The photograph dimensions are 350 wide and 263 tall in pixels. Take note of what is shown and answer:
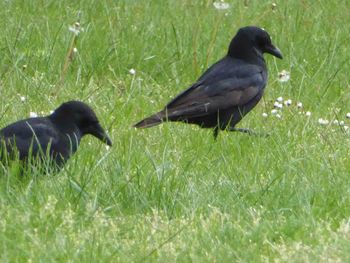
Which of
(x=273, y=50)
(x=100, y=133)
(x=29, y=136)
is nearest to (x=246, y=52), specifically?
(x=273, y=50)

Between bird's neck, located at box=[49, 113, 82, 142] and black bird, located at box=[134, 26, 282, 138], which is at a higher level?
bird's neck, located at box=[49, 113, 82, 142]

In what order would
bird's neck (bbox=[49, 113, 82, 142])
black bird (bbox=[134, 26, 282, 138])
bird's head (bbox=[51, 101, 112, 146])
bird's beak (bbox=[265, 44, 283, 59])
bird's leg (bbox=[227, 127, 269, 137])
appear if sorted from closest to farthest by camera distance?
bird's neck (bbox=[49, 113, 82, 142]) → bird's head (bbox=[51, 101, 112, 146]) → bird's leg (bbox=[227, 127, 269, 137]) → black bird (bbox=[134, 26, 282, 138]) → bird's beak (bbox=[265, 44, 283, 59])

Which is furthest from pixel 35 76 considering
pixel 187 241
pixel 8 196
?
pixel 187 241

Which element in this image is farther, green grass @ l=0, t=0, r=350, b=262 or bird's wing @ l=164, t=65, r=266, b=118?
bird's wing @ l=164, t=65, r=266, b=118

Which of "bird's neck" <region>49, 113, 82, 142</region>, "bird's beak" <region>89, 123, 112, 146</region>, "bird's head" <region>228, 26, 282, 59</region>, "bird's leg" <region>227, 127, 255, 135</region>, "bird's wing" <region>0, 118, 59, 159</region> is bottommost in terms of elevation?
"bird's leg" <region>227, 127, 255, 135</region>

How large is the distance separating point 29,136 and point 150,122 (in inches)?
56.9

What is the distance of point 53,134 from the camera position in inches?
284

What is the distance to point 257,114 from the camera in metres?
9.41

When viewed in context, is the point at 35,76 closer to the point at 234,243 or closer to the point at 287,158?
the point at 287,158

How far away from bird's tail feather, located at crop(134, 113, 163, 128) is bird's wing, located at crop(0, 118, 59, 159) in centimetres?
106

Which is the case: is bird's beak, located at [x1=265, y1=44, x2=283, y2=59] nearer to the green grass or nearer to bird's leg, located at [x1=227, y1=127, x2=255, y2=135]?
the green grass

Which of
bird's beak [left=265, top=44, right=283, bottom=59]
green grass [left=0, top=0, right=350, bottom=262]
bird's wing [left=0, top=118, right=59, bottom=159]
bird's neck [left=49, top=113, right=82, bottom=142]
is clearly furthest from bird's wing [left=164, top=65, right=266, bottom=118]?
bird's wing [left=0, top=118, right=59, bottom=159]

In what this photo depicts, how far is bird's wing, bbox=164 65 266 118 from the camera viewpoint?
29.1ft

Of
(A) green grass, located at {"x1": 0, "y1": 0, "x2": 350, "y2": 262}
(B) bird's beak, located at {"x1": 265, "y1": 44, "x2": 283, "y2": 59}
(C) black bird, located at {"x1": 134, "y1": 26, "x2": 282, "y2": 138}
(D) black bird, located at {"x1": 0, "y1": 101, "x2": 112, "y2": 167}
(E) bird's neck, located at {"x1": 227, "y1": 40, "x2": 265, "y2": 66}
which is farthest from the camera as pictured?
(B) bird's beak, located at {"x1": 265, "y1": 44, "x2": 283, "y2": 59}
